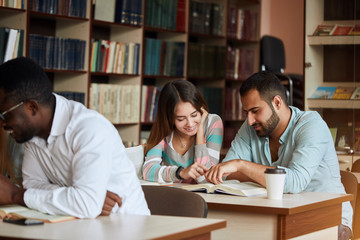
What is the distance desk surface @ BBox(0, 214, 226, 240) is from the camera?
1544 mm

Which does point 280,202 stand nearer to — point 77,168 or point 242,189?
point 242,189

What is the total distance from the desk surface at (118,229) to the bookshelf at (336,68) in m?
2.78

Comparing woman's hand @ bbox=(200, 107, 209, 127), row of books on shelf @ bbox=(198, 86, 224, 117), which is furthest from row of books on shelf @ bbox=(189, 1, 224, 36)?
woman's hand @ bbox=(200, 107, 209, 127)

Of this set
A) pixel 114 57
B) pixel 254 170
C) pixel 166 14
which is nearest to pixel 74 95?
pixel 114 57

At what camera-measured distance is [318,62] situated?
4672 mm

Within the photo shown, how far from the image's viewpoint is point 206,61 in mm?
6121

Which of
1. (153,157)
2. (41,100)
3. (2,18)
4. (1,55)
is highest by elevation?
(2,18)

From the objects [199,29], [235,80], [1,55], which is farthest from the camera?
[235,80]

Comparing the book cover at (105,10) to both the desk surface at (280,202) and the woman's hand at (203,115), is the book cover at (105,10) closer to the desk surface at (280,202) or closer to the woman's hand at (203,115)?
the woman's hand at (203,115)

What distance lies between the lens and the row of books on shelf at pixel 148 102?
5477 mm

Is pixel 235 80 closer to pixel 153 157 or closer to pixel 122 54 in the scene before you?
pixel 122 54

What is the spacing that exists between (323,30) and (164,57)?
1658 mm

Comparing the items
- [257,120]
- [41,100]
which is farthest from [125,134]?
[41,100]

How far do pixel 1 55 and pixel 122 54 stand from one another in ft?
4.05
